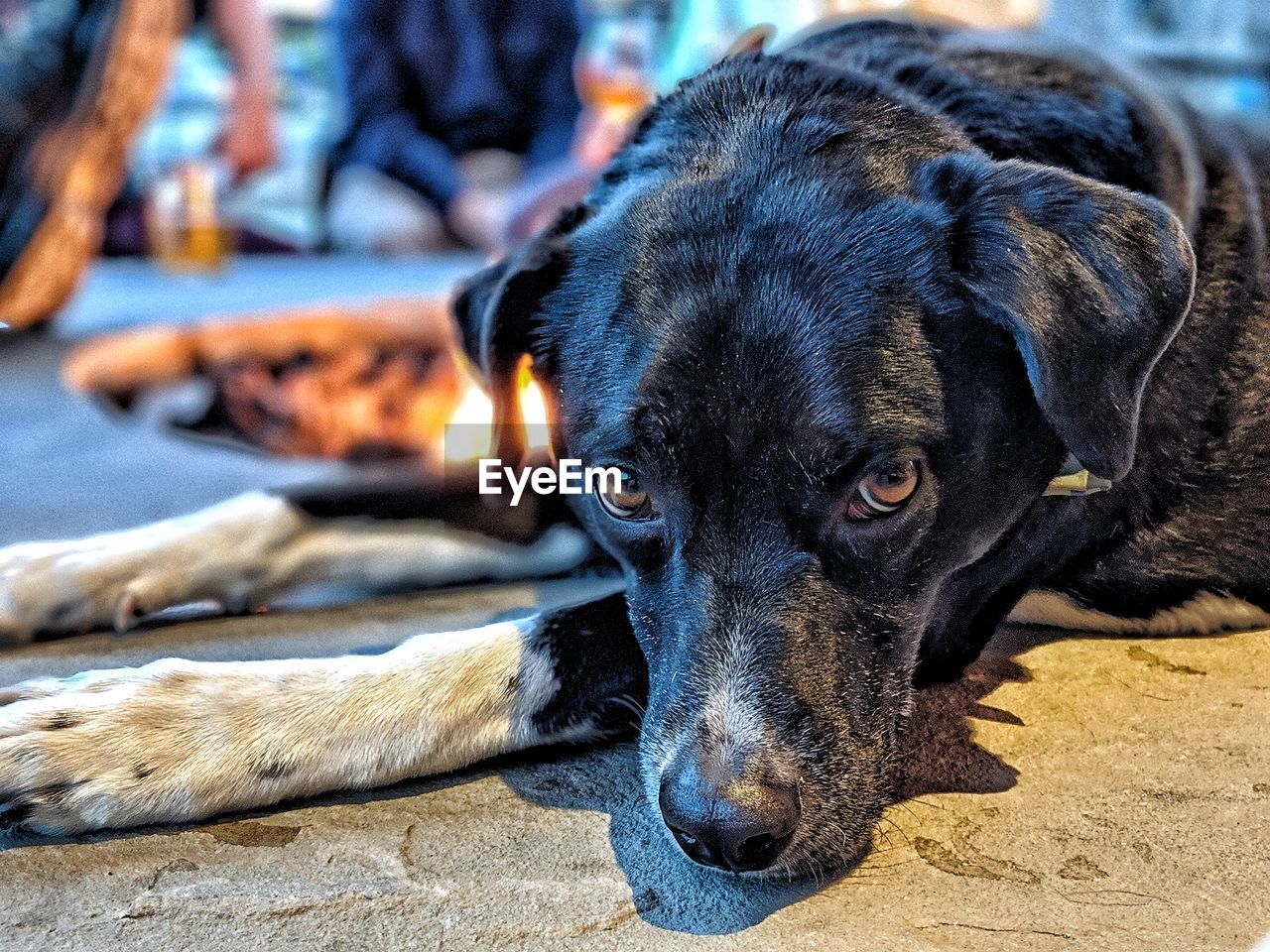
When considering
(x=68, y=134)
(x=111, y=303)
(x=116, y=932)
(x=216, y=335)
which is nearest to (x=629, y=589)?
(x=116, y=932)

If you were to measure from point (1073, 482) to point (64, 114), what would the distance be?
4334 mm

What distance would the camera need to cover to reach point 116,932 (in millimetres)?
1318

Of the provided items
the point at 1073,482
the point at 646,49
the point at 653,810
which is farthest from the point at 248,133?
the point at 653,810

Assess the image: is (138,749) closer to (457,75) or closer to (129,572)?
(129,572)

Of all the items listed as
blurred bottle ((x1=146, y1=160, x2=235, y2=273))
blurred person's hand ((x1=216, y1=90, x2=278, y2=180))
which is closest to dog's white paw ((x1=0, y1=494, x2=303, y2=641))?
blurred person's hand ((x1=216, y1=90, x2=278, y2=180))

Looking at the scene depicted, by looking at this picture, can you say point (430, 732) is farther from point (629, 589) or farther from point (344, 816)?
point (629, 589)

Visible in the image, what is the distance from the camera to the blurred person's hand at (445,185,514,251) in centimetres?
675

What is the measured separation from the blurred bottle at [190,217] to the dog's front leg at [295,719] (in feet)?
18.7

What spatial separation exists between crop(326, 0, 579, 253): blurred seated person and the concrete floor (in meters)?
4.79

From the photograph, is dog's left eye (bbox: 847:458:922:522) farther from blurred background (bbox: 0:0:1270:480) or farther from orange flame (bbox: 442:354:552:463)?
blurred background (bbox: 0:0:1270:480)

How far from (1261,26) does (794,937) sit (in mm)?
5773

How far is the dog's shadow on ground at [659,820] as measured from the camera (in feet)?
4.53

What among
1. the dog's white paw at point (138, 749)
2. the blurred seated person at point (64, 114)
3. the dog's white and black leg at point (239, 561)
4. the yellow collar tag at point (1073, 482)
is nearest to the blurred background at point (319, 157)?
the blurred seated person at point (64, 114)

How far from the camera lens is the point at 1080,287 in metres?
1.50
